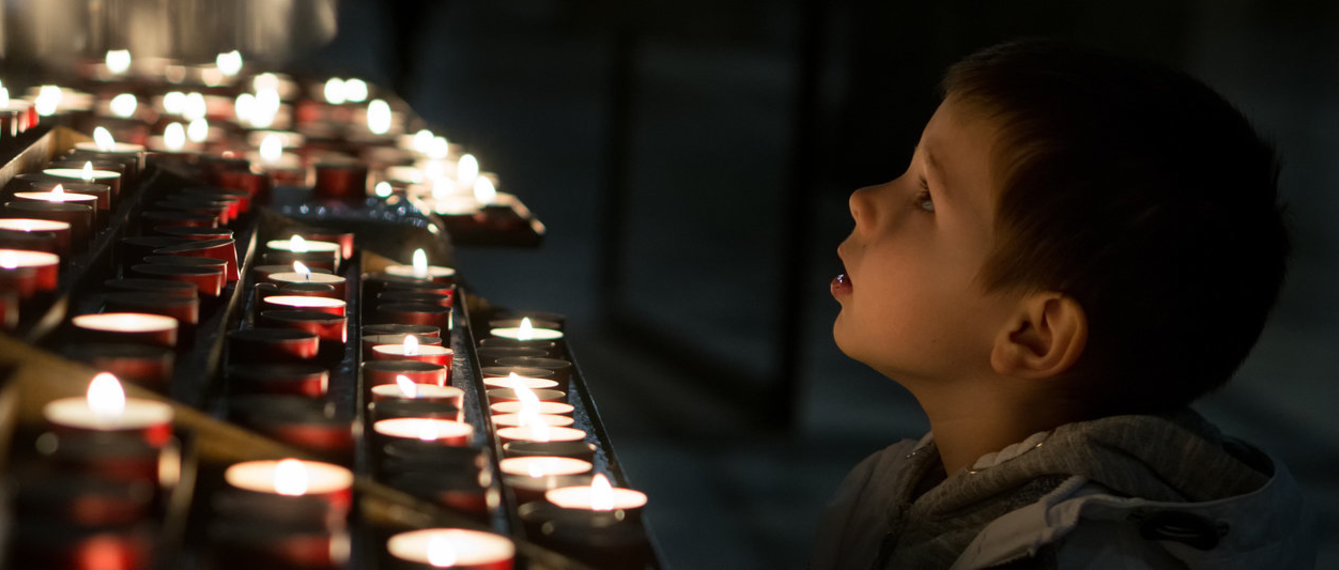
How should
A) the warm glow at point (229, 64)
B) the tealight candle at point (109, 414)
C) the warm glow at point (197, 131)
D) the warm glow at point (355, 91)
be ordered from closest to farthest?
the tealight candle at point (109, 414) → the warm glow at point (197, 131) → the warm glow at point (355, 91) → the warm glow at point (229, 64)

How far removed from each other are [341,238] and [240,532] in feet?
3.33

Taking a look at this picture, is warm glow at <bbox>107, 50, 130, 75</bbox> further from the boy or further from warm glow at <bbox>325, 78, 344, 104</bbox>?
the boy

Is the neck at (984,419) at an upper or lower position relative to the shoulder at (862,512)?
upper

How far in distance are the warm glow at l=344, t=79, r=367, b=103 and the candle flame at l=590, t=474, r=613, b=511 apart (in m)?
2.45

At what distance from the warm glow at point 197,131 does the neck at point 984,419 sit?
4.63 ft

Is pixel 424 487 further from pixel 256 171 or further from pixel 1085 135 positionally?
pixel 256 171

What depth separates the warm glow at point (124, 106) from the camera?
2.52 m

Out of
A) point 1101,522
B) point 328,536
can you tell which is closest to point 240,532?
point 328,536

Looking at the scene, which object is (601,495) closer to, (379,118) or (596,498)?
(596,498)

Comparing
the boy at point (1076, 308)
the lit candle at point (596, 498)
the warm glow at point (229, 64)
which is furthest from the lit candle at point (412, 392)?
the warm glow at point (229, 64)

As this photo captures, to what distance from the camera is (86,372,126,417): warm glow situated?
0.84 m

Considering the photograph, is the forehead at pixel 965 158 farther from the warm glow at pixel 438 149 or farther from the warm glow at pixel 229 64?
the warm glow at pixel 229 64

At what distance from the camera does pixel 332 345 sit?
1.21 metres

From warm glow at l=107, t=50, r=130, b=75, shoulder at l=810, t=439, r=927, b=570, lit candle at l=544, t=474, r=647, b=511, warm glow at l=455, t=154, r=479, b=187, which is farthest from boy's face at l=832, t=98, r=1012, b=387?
warm glow at l=107, t=50, r=130, b=75
